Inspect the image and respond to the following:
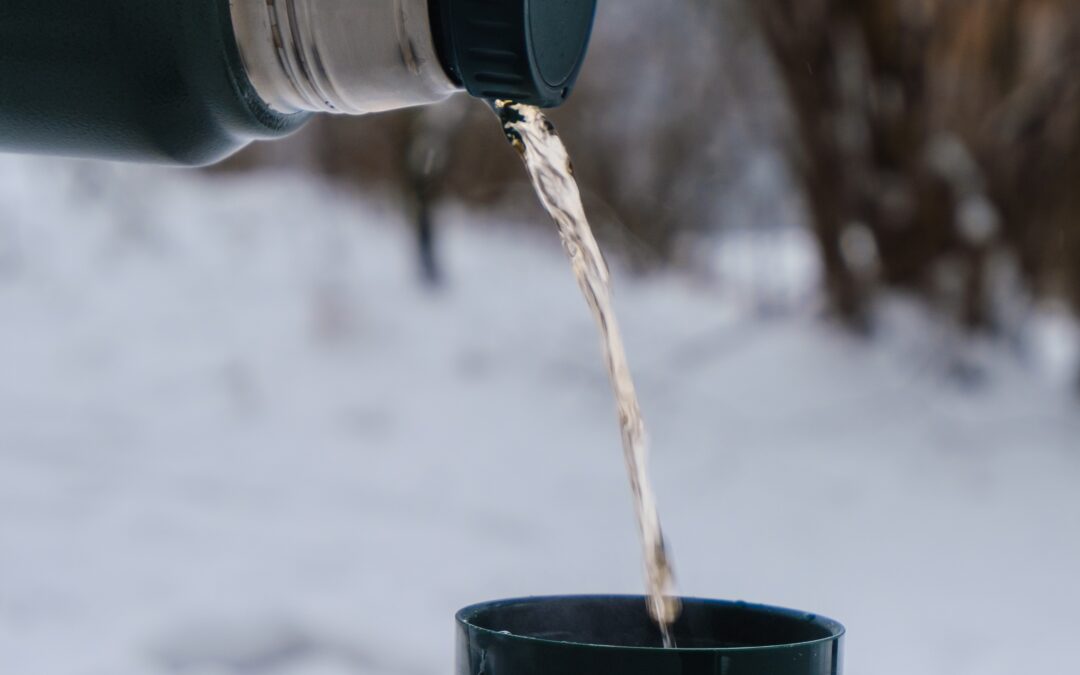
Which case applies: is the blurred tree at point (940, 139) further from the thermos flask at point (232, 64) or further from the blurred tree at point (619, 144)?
the thermos flask at point (232, 64)

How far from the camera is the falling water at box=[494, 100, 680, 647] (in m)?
0.49

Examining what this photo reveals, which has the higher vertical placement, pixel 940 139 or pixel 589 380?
pixel 940 139

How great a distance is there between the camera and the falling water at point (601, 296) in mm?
487

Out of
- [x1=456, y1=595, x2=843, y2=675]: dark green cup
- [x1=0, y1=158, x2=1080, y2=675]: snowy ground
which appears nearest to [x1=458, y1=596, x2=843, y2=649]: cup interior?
[x1=456, y1=595, x2=843, y2=675]: dark green cup

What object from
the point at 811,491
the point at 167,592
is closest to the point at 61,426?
the point at 167,592

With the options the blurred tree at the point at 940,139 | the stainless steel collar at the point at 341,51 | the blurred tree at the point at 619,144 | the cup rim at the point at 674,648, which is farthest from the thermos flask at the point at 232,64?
the blurred tree at the point at 619,144

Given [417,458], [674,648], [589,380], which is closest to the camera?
[674,648]

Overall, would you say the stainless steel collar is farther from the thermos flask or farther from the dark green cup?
the dark green cup

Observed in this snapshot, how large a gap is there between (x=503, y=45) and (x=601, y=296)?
0.53 feet

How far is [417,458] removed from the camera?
1946 mm

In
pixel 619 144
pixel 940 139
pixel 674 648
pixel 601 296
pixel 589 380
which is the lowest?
pixel 674 648

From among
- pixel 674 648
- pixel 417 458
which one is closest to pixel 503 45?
pixel 674 648

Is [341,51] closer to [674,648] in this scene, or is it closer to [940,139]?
[674,648]

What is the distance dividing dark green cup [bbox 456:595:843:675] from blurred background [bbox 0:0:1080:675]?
35.8 inches
